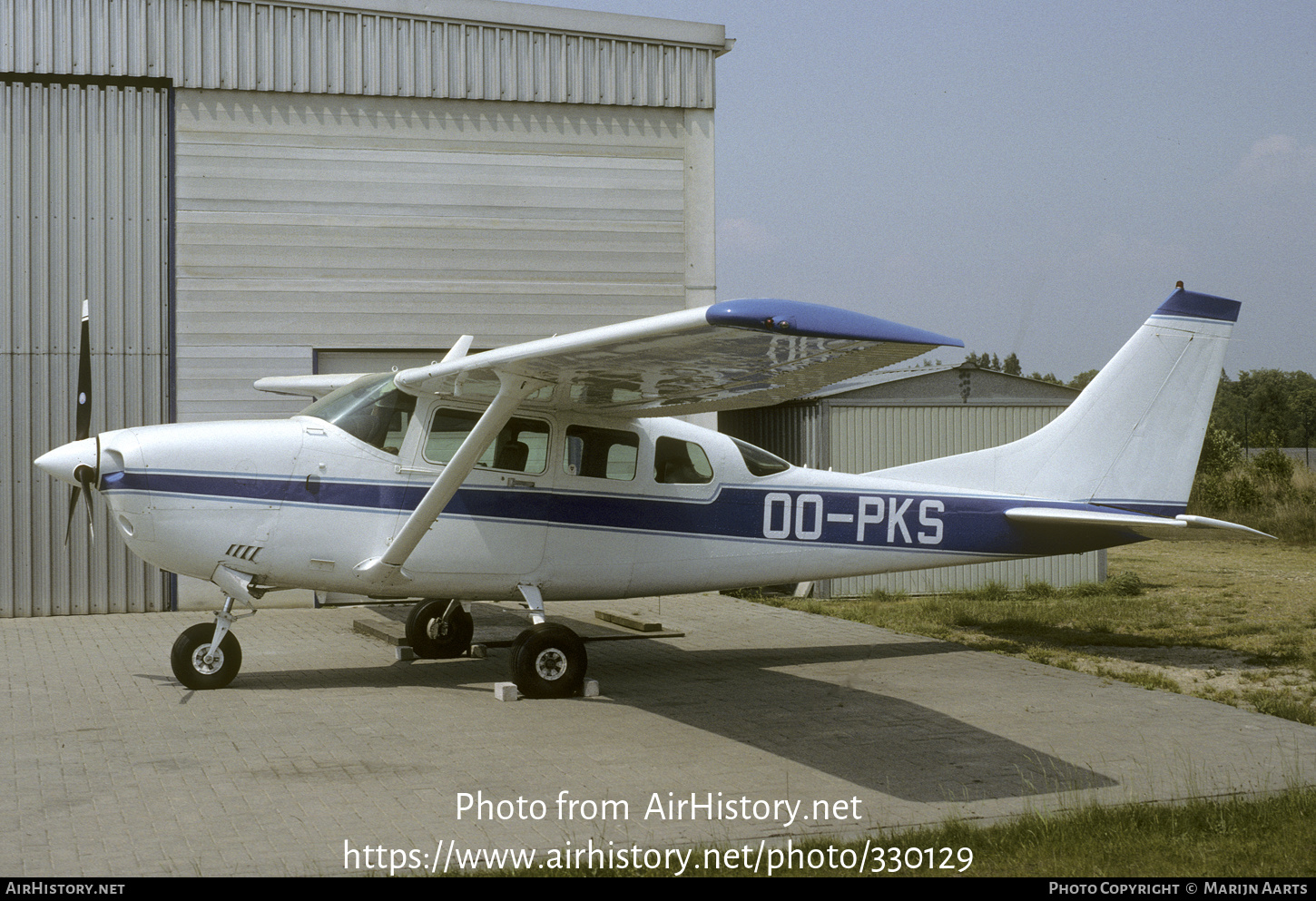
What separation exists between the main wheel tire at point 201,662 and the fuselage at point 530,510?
0.52m

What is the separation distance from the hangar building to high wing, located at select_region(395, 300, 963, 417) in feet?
21.0

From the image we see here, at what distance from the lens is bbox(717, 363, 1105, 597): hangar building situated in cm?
1524

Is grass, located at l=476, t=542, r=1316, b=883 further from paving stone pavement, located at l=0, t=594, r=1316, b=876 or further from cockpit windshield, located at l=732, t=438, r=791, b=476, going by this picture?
cockpit windshield, located at l=732, t=438, r=791, b=476

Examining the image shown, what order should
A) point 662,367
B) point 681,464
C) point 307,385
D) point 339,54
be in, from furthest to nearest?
point 339,54 → point 307,385 → point 681,464 → point 662,367

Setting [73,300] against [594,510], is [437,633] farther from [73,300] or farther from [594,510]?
[73,300]

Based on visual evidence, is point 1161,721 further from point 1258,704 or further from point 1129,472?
point 1129,472

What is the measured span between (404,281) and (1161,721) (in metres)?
10.2

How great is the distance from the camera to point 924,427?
15570 mm

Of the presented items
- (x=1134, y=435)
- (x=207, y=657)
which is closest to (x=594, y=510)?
(x=207, y=657)

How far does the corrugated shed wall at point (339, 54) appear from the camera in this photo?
13.3 meters

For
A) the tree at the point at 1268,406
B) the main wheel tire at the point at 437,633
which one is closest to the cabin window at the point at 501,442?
the main wheel tire at the point at 437,633

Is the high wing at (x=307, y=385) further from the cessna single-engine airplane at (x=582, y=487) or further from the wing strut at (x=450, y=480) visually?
the wing strut at (x=450, y=480)

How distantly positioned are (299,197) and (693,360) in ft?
29.4

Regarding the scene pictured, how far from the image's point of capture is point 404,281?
14625 millimetres
